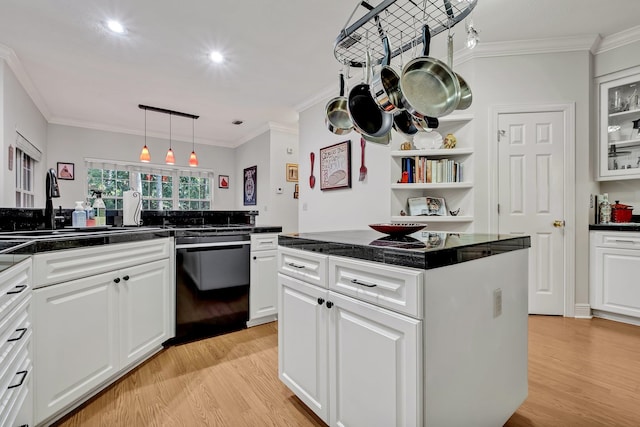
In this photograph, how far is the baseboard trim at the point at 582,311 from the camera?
9.53 ft

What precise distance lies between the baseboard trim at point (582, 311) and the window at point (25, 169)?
5.71m

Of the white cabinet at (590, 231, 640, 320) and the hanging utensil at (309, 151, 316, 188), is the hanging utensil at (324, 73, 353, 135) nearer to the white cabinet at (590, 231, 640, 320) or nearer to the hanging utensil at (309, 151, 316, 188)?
the hanging utensil at (309, 151, 316, 188)

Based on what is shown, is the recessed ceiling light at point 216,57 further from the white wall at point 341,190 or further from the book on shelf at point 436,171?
the book on shelf at point 436,171

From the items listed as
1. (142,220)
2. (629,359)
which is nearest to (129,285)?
(142,220)

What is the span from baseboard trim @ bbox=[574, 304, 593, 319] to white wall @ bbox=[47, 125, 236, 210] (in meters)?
5.96

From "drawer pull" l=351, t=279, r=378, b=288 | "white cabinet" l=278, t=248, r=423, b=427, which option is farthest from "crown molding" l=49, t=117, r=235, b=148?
"drawer pull" l=351, t=279, r=378, b=288

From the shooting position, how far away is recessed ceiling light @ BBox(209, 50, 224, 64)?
3039mm

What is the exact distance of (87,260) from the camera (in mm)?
1614

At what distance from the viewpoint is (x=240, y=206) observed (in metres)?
6.62

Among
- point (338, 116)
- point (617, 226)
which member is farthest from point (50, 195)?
point (617, 226)

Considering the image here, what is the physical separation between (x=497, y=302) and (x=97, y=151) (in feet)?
20.7

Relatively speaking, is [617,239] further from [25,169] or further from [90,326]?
[25,169]

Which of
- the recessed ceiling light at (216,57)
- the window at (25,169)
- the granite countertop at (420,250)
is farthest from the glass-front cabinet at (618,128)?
the window at (25,169)

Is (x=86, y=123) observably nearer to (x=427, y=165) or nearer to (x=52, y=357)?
(x=52, y=357)
